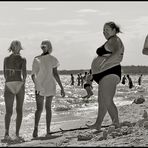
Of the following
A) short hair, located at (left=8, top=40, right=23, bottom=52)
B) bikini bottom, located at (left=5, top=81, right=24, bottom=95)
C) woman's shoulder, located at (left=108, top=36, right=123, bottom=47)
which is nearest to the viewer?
woman's shoulder, located at (left=108, top=36, right=123, bottom=47)

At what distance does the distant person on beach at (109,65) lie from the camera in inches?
265

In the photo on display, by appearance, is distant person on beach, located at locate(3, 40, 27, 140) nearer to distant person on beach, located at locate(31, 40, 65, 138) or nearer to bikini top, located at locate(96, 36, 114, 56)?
distant person on beach, located at locate(31, 40, 65, 138)

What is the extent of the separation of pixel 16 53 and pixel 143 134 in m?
2.58

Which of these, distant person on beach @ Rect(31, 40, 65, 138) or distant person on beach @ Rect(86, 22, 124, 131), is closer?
distant person on beach @ Rect(86, 22, 124, 131)

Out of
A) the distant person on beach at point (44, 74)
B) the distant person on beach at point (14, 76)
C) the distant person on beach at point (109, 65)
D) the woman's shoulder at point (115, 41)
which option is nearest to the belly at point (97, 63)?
the distant person on beach at point (109, 65)

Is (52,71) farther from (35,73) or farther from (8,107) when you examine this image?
(8,107)

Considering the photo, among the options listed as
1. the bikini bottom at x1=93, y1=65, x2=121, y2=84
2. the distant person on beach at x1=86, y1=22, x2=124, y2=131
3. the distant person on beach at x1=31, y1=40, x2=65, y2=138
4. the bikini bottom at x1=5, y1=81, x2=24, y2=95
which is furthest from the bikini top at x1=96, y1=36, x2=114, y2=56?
the bikini bottom at x1=5, y1=81, x2=24, y2=95

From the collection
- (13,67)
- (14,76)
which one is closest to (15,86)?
(14,76)

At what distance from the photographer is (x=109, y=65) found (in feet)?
22.1

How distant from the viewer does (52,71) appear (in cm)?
761

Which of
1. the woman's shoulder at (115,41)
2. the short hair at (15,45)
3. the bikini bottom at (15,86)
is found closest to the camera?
the woman's shoulder at (115,41)

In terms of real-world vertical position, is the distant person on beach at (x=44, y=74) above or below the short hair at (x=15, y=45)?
below

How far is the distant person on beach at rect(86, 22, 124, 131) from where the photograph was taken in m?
6.73

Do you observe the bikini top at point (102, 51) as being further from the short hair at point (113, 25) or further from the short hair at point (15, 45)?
the short hair at point (15, 45)
